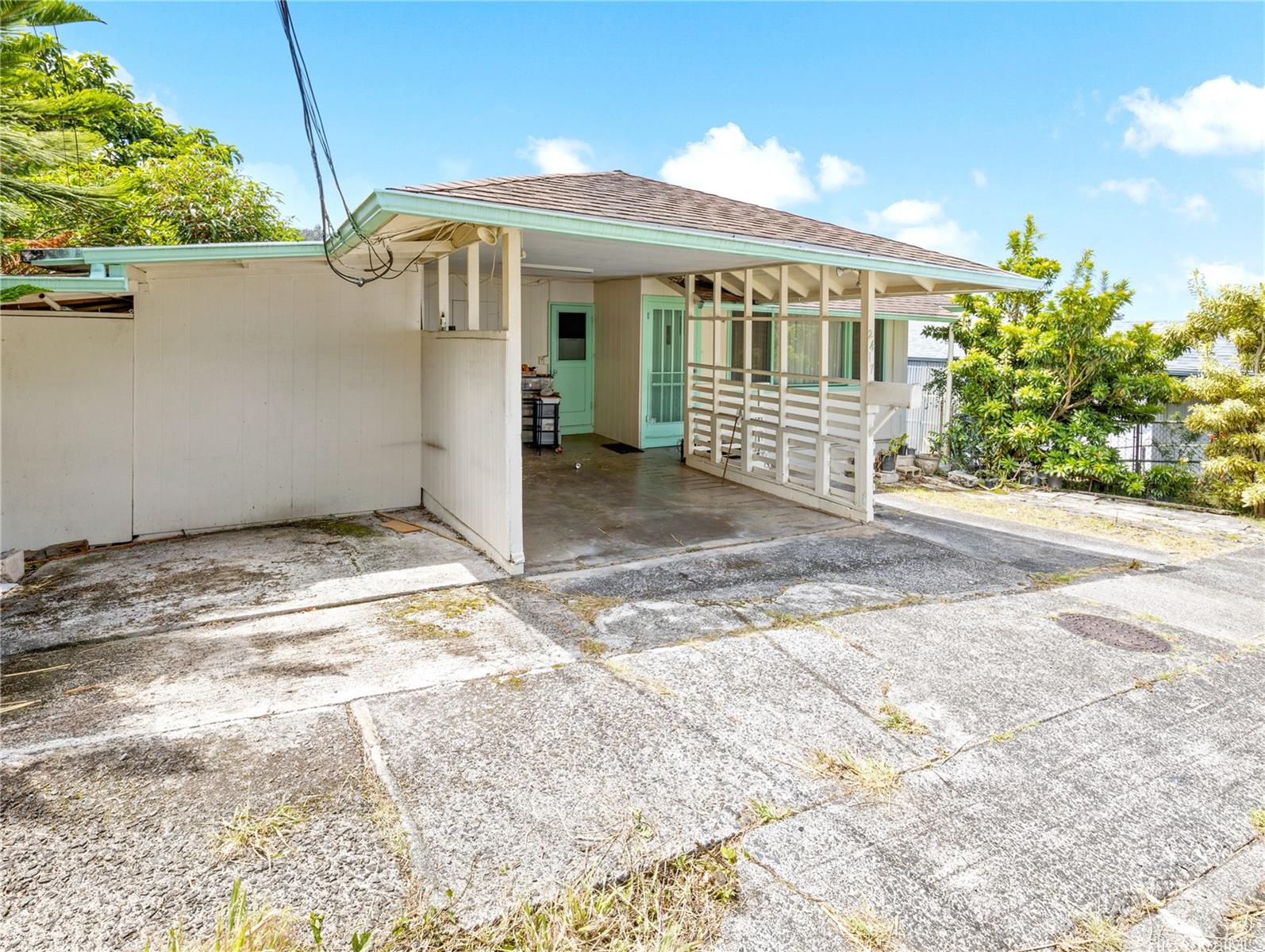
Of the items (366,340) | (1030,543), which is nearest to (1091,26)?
(1030,543)

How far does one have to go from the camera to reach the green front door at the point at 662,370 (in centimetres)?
1087

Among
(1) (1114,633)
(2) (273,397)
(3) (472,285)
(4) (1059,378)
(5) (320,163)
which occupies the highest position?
(5) (320,163)

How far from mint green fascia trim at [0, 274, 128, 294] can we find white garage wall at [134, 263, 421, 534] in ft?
4.14

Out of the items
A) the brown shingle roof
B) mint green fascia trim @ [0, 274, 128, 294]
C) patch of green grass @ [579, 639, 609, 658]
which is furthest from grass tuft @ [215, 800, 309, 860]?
mint green fascia trim @ [0, 274, 128, 294]

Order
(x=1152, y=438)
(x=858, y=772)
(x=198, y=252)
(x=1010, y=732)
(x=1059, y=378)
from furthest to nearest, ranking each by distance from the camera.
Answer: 1. (x=1152, y=438)
2. (x=1059, y=378)
3. (x=198, y=252)
4. (x=1010, y=732)
5. (x=858, y=772)

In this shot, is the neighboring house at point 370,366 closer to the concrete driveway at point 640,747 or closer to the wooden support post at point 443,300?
the wooden support post at point 443,300

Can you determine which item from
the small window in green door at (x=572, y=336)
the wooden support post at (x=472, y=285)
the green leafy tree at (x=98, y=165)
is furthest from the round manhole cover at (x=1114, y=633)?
the green leafy tree at (x=98, y=165)

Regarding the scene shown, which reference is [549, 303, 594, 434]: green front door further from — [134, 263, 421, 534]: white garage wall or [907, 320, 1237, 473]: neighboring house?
[907, 320, 1237, 473]: neighboring house

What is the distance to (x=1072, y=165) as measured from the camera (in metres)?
27.0

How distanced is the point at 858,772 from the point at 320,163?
17.1 feet

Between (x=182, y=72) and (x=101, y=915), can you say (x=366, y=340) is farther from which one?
(x=182, y=72)

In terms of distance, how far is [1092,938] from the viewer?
2174 millimetres

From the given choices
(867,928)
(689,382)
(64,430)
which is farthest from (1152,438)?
(64,430)

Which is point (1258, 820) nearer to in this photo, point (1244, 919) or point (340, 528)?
point (1244, 919)
